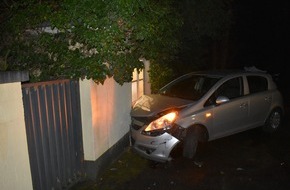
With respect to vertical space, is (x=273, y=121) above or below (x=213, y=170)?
above

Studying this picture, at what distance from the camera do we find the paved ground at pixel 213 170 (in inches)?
202

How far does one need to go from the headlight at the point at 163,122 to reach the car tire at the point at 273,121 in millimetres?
3317

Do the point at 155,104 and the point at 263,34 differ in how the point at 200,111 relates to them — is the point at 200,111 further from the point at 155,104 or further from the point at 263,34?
the point at 263,34

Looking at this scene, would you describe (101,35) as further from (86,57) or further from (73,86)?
(73,86)

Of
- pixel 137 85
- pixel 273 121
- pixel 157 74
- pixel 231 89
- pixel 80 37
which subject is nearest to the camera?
pixel 80 37

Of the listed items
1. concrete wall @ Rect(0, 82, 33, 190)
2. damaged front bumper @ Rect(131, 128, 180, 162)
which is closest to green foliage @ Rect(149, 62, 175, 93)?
damaged front bumper @ Rect(131, 128, 180, 162)

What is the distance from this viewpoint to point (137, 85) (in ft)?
27.3

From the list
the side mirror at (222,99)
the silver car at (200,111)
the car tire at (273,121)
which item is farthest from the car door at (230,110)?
the car tire at (273,121)

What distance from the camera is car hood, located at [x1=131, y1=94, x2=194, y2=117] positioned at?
6.00 m

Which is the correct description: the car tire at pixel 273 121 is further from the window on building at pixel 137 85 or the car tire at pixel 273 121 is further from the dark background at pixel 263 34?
the dark background at pixel 263 34

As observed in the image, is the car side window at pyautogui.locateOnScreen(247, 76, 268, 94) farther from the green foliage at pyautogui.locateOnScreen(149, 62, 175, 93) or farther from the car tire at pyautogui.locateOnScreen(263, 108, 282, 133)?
the green foliage at pyautogui.locateOnScreen(149, 62, 175, 93)

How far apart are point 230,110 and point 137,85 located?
9.40ft

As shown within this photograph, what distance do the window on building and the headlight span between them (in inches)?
94.5

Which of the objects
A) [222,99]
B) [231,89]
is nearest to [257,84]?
[231,89]
